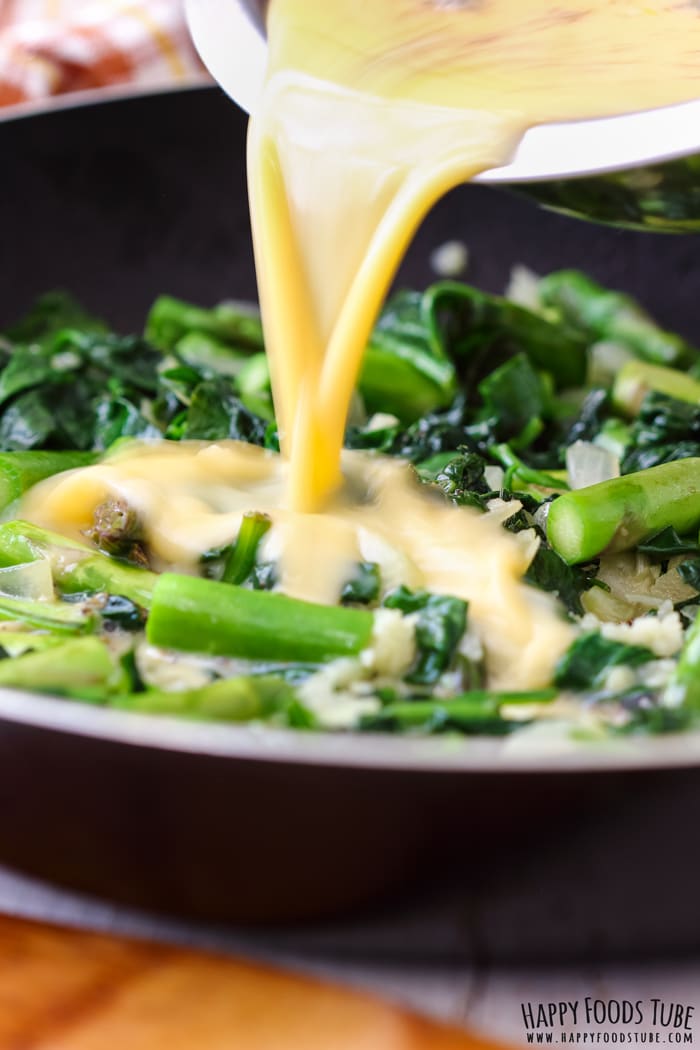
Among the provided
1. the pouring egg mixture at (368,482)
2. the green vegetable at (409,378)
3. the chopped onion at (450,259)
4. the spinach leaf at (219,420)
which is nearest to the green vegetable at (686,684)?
the pouring egg mixture at (368,482)

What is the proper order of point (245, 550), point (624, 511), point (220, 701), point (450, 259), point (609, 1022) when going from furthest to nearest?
point (450, 259)
point (624, 511)
point (245, 550)
point (220, 701)
point (609, 1022)

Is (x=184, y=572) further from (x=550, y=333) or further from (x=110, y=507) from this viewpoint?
(x=550, y=333)

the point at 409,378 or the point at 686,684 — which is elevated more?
the point at 686,684

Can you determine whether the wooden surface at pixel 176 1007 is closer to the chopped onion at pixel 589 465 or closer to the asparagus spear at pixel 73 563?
the asparagus spear at pixel 73 563

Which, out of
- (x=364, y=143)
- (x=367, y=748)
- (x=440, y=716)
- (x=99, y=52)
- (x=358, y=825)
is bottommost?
(x=440, y=716)

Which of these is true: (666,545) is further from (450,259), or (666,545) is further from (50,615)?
(450,259)

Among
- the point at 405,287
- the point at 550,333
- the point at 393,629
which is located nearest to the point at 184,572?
the point at 393,629

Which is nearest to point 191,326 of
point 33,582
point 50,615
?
point 33,582
